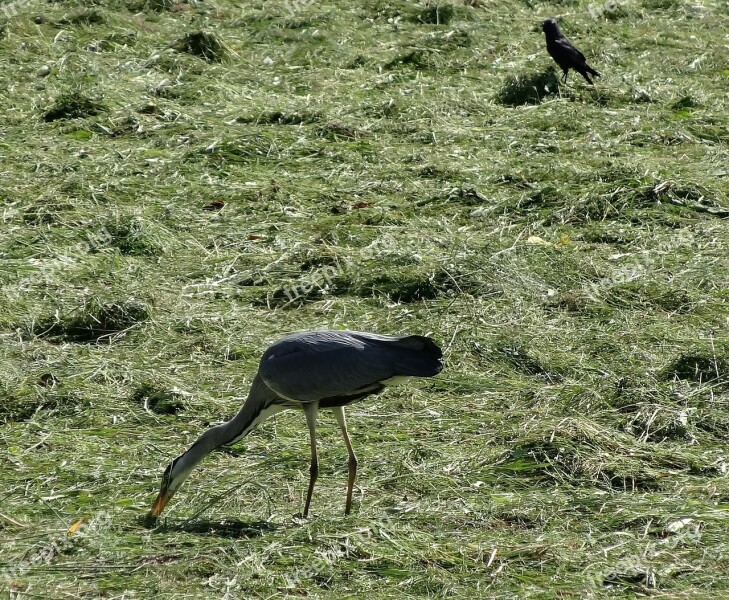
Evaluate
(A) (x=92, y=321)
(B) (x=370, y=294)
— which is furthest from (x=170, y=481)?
(B) (x=370, y=294)

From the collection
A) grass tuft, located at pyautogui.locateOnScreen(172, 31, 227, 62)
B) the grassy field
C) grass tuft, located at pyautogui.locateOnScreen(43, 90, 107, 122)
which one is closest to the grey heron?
the grassy field

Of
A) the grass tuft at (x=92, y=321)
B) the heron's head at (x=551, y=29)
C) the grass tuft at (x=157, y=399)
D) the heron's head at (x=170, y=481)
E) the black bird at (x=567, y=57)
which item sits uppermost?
the heron's head at (x=170, y=481)

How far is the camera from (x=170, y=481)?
5457 mm

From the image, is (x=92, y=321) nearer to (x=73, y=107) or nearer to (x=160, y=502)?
(x=160, y=502)

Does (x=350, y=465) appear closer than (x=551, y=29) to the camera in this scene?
Yes

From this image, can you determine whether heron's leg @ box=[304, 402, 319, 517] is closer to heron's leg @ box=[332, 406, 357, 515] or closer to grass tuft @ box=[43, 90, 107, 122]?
heron's leg @ box=[332, 406, 357, 515]

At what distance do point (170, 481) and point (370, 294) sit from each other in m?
2.84

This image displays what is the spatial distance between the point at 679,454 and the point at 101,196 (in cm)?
526

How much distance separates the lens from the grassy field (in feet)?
16.8

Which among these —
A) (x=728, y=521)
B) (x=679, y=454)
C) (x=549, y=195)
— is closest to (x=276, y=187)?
(x=549, y=195)

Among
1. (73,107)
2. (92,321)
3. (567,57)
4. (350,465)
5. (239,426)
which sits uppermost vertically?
(239,426)

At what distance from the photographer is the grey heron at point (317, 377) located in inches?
217

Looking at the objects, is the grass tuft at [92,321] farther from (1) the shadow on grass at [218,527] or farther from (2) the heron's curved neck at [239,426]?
(1) the shadow on grass at [218,527]

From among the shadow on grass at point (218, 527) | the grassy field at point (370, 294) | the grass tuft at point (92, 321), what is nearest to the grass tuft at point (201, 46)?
the grassy field at point (370, 294)
